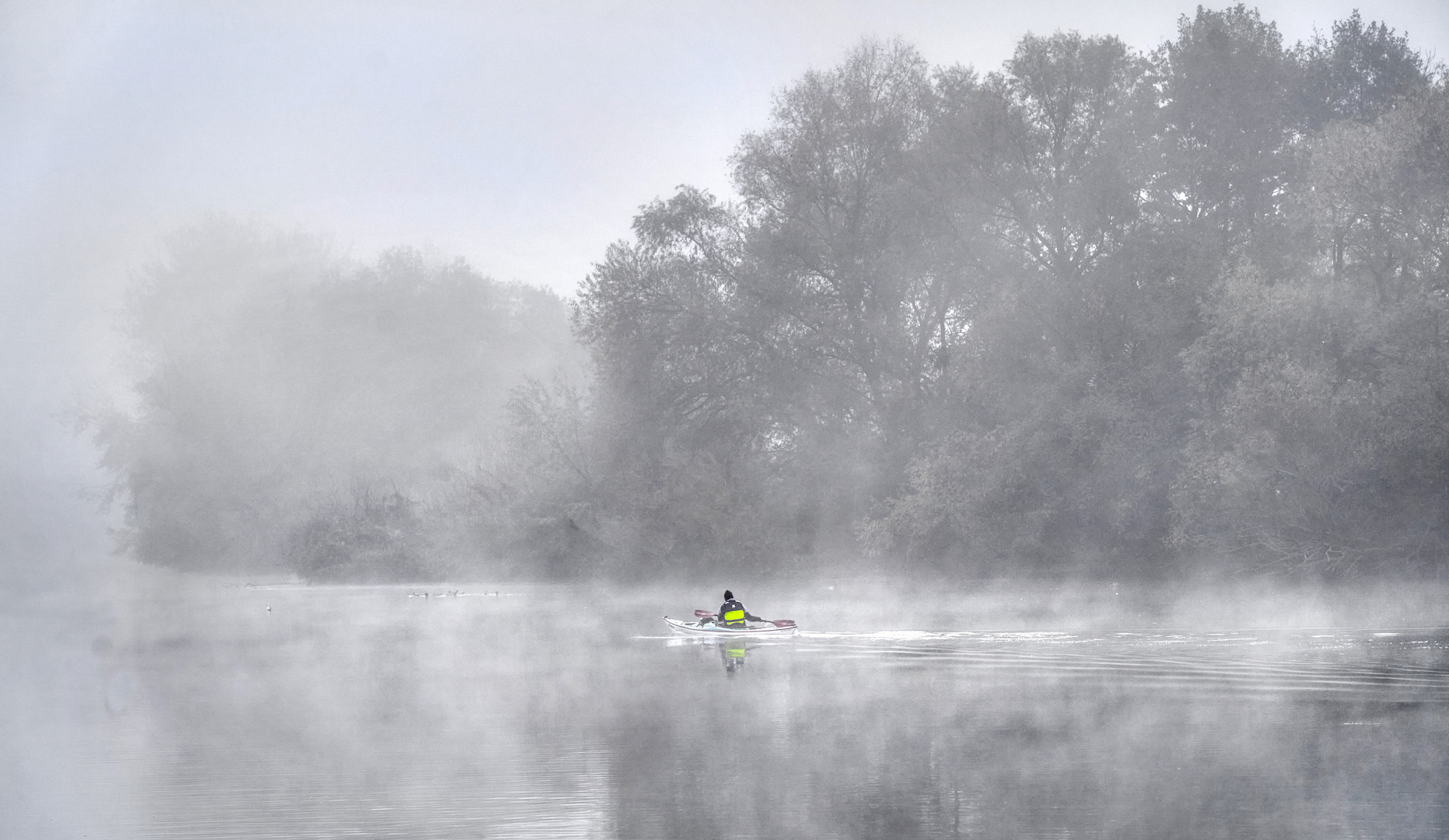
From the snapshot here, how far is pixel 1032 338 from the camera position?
1464 inches

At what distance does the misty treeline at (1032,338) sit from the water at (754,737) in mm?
7398

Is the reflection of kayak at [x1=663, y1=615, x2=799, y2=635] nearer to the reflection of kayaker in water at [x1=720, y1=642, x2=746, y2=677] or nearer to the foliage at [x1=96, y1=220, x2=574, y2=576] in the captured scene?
the reflection of kayaker in water at [x1=720, y1=642, x2=746, y2=677]

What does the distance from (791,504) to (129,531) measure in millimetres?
34427

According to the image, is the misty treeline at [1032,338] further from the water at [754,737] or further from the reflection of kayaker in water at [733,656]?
the reflection of kayaker in water at [733,656]

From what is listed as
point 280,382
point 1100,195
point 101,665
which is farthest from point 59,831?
point 280,382

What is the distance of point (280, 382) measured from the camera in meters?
58.3

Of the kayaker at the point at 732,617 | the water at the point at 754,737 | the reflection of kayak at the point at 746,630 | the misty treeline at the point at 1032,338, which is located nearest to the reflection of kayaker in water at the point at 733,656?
the water at the point at 754,737

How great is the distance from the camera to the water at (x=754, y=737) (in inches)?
433

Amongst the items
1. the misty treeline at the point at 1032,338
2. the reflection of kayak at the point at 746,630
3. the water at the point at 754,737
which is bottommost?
the water at the point at 754,737

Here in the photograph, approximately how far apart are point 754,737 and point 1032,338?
2421 centimetres

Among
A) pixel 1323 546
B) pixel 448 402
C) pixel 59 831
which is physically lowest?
pixel 59 831

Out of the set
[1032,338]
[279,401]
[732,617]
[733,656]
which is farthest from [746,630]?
[279,401]

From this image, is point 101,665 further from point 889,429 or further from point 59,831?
point 889,429

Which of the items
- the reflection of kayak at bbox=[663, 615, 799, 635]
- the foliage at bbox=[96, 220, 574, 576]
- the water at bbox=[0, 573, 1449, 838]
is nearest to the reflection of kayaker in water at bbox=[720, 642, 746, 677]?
the water at bbox=[0, 573, 1449, 838]
